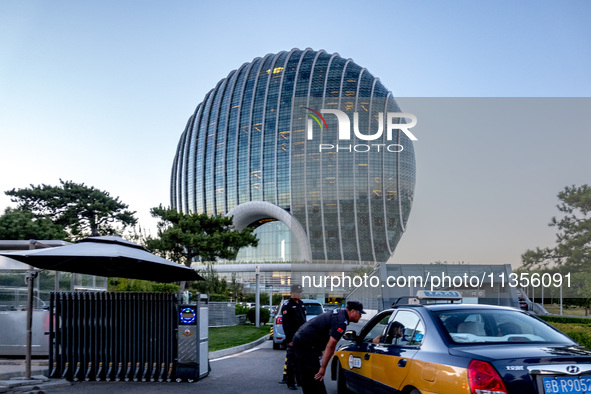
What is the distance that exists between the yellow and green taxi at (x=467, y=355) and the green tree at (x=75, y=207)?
4716 cm

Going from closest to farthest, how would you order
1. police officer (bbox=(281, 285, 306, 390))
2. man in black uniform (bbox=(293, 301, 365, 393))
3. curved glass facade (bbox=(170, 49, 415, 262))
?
man in black uniform (bbox=(293, 301, 365, 393)) < police officer (bbox=(281, 285, 306, 390)) < curved glass facade (bbox=(170, 49, 415, 262))

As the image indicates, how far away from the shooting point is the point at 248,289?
8650 cm

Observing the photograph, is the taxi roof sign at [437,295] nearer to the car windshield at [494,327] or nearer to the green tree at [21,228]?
the car windshield at [494,327]

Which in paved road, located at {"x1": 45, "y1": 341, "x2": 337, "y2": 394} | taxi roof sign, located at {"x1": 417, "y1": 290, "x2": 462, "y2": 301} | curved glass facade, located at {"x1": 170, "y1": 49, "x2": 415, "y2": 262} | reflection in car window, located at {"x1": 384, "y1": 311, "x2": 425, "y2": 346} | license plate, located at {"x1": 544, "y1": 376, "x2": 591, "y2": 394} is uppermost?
curved glass facade, located at {"x1": 170, "y1": 49, "x2": 415, "y2": 262}

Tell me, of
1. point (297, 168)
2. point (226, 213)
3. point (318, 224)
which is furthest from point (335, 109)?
point (226, 213)

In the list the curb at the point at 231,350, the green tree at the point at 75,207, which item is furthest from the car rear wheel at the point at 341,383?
the green tree at the point at 75,207

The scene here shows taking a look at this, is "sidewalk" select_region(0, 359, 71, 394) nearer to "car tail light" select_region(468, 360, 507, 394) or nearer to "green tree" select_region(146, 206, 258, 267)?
"car tail light" select_region(468, 360, 507, 394)

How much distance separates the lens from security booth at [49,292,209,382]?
33.8 feet

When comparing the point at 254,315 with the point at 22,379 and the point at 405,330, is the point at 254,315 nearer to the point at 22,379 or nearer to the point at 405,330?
the point at 22,379

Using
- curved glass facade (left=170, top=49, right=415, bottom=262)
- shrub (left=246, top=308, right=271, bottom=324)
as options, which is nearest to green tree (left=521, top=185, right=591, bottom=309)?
shrub (left=246, top=308, right=271, bottom=324)

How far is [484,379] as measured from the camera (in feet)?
15.2

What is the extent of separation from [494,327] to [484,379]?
1200 mm

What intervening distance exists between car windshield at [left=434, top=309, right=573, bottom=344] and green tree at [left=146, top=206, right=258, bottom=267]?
39537 mm

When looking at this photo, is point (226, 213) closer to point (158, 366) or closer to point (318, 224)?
point (318, 224)
